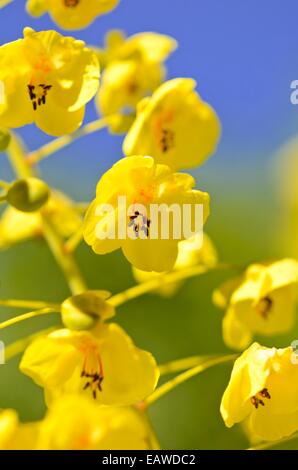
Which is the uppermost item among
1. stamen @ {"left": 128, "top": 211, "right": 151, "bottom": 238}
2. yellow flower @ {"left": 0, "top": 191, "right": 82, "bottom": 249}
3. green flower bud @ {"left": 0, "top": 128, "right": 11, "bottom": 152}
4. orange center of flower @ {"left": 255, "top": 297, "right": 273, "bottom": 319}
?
green flower bud @ {"left": 0, "top": 128, "right": 11, "bottom": 152}

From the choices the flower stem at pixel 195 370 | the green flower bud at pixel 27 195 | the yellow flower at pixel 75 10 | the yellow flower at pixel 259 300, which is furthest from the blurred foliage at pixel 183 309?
the yellow flower at pixel 75 10

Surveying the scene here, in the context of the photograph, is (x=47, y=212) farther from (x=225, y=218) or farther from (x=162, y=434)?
(x=225, y=218)

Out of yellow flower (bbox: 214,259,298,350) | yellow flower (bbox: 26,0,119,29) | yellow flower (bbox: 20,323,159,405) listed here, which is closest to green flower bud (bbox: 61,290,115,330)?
yellow flower (bbox: 20,323,159,405)

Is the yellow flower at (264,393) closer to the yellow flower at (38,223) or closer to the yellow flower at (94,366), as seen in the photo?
the yellow flower at (94,366)

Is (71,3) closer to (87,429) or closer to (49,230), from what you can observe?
(49,230)

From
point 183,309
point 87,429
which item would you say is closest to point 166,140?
point 87,429

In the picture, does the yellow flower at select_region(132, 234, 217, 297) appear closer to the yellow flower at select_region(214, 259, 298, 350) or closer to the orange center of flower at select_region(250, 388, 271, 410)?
the yellow flower at select_region(214, 259, 298, 350)
